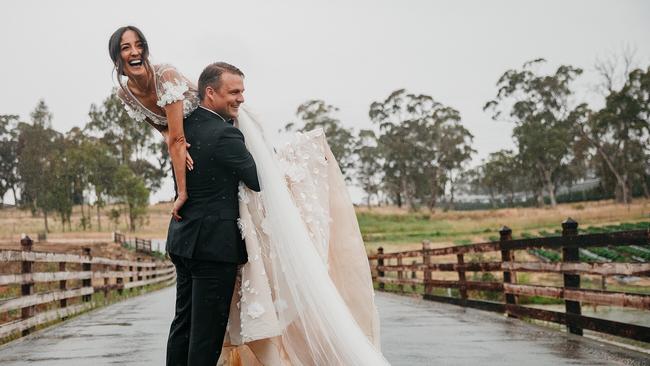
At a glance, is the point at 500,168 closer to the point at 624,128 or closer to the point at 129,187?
the point at 624,128

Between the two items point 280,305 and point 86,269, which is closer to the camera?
point 280,305

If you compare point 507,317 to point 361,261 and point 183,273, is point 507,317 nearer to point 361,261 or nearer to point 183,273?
point 361,261

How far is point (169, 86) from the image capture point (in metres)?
3.76

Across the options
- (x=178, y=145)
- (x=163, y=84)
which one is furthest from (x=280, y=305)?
(x=163, y=84)

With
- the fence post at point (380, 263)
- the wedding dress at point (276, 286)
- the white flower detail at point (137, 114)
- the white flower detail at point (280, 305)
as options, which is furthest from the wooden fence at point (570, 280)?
the fence post at point (380, 263)

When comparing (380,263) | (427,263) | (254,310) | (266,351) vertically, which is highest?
(254,310)

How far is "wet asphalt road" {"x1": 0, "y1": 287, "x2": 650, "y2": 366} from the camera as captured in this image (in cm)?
636

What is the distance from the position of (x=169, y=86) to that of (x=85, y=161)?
230 feet

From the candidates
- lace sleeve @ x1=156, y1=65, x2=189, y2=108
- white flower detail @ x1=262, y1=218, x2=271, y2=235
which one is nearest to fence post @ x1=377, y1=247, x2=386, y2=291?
white flower detail @ x1=262, y1=218, x2=271, y2=235

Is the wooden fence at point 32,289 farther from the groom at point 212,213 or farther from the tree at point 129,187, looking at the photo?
the tree at point 129,187

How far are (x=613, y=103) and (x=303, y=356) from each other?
58.3 metres

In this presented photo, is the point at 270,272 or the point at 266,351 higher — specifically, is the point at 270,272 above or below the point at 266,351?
above

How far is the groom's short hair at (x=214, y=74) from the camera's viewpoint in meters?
3.82

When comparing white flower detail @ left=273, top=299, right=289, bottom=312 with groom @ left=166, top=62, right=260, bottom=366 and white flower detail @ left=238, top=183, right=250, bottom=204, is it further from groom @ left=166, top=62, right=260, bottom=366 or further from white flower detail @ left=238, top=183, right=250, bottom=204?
white flower detail @ left=238, top=183, right=250, bottom=204
